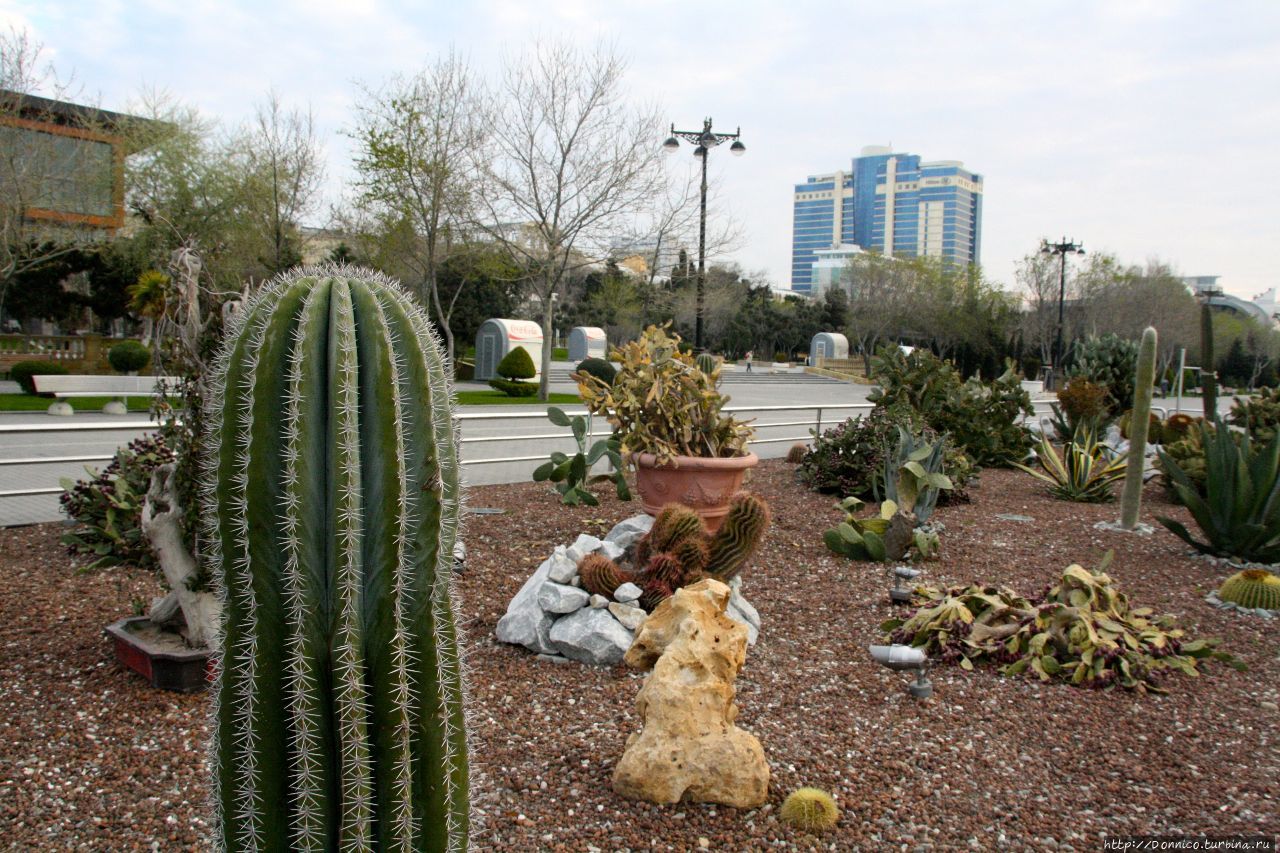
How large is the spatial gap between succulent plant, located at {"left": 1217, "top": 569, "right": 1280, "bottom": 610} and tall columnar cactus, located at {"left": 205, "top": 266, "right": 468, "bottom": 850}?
17.3ft

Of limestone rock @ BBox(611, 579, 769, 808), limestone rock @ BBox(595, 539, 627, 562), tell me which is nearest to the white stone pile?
limestone rock @ BBox(595, 539, 627, 562)

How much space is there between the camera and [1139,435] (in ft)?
25.3

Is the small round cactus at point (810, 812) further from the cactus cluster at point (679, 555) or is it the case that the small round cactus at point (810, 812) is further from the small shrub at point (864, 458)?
the small shrub at point (864, 458)

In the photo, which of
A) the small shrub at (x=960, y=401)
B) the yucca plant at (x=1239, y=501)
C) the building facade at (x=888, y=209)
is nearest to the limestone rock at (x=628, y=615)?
the yucca plant at (x=1239, y=501)

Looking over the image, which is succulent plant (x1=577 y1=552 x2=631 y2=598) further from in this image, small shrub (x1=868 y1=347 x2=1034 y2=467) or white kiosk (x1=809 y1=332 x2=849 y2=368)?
white kiosk (x1=809 y1=332 x2=849 y2=368)

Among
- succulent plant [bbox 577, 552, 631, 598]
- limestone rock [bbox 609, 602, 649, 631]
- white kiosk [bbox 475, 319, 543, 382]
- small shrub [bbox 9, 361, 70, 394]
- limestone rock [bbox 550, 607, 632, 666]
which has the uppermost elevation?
white kiosk [bbox 475, 319, 543, 382]

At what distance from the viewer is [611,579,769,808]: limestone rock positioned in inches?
118

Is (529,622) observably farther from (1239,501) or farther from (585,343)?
(585,343)

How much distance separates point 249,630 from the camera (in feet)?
6.13

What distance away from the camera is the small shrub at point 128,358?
22.8 meters

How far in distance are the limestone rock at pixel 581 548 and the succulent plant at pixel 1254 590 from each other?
387 cm

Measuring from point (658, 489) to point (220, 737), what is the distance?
15.2ft

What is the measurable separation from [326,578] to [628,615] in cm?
263

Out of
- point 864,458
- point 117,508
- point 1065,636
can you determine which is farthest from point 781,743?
point 864,458
